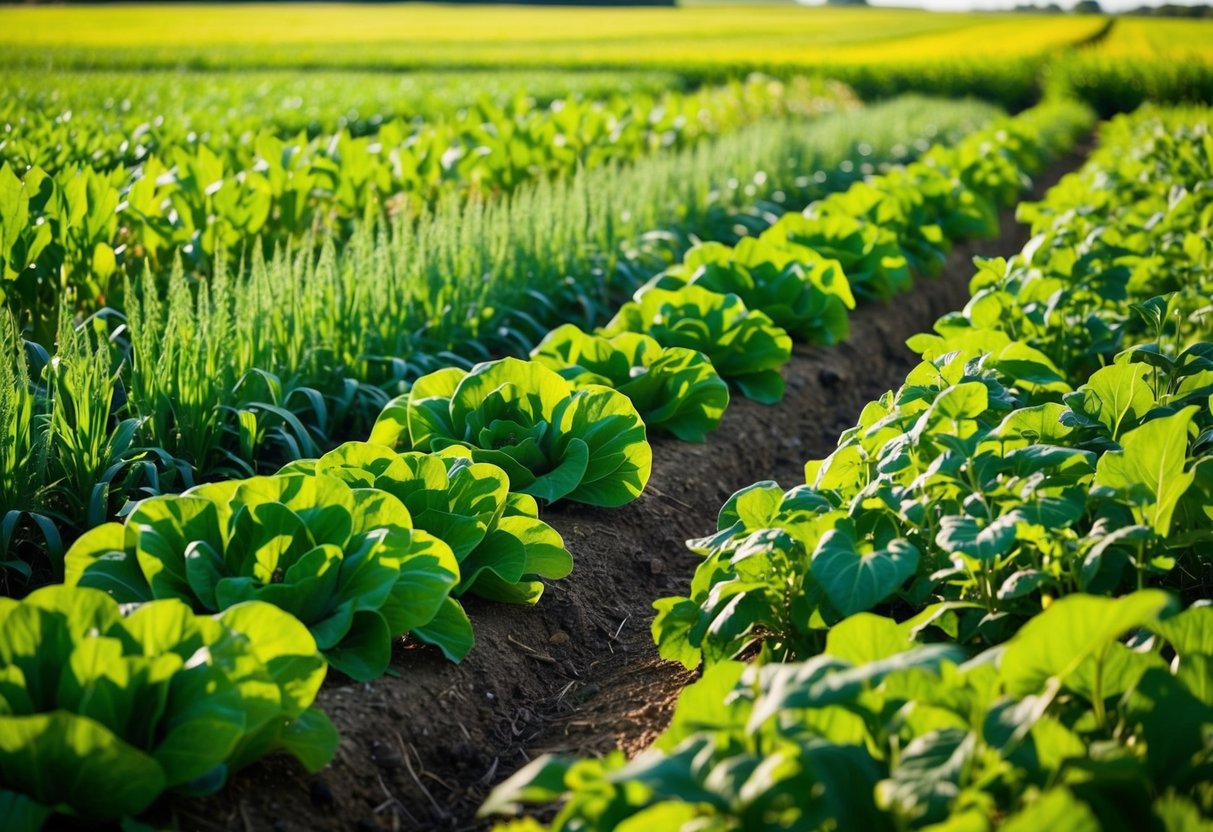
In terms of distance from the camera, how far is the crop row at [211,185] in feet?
14.6

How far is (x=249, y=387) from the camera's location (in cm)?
379

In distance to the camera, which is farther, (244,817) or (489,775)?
(489,775)

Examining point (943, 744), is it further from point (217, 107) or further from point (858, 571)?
point (217, 107)

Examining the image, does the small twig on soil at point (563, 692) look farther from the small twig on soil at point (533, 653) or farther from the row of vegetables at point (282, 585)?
the row of vegetables at point (282, 585)

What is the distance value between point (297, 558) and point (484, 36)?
37.7 m

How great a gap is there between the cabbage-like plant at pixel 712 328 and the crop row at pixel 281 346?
68cm

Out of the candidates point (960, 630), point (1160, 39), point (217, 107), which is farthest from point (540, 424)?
point (1160, 39)

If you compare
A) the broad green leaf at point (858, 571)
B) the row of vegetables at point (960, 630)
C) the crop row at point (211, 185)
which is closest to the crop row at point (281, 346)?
the crop row at point (211, 185)

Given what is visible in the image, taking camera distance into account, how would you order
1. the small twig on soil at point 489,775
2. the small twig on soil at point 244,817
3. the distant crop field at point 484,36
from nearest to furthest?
A: 1. the small twig on soil at point 244,817
2. the small twig on soil at point 489,775
3. the distant crop field at point 484,36

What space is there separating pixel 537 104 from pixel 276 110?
16.1ft

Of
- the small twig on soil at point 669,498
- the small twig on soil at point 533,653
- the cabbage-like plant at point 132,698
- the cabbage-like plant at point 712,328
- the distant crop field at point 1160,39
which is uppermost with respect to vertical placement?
the distant crop field at point 1160,39

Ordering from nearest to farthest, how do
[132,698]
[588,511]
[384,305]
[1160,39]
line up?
[132,698]
[588,511]
[384,305]
[1160,39]

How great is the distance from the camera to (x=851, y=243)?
5.96m

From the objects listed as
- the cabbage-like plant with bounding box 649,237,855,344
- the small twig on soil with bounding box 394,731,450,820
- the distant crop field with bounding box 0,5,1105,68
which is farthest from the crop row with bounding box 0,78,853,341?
the distant crop field with bounding box 0,5,1105,68
